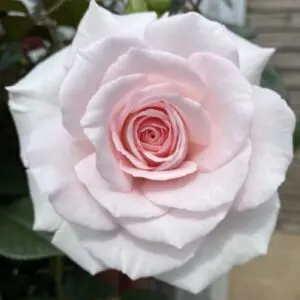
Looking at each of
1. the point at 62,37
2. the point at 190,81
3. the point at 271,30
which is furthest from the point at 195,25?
the point at 271,30

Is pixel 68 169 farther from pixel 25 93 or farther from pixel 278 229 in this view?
pixel 278 229

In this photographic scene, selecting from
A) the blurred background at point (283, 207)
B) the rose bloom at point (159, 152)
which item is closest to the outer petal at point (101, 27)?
the rose bloom at point (159, 152)

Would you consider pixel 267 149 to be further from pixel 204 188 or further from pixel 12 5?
pixel 12 5

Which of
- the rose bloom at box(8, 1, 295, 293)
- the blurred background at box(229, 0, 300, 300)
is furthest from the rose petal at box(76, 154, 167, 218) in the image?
the blurred background at box(229, 0, 300, 300)

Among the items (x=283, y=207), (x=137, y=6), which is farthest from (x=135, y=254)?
(x=283, y=207)

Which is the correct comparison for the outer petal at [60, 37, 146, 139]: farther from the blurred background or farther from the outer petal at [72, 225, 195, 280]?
the blurred background

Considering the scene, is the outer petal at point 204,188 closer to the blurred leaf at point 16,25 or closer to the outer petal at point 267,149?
the outer petal at point 267,149
